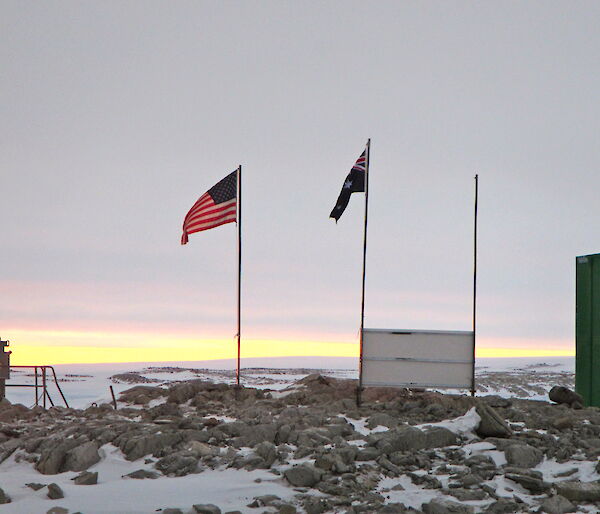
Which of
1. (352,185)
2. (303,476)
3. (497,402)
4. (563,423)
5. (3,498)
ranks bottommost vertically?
(3,498)

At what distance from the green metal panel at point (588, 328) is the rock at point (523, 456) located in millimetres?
9372

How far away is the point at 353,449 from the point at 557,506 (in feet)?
13.4

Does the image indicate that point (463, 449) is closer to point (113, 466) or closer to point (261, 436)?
point (261, 436)

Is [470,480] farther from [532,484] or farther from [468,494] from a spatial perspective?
[532,484]

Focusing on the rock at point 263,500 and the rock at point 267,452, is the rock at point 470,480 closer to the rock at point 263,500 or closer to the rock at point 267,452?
the rock at point 263,500

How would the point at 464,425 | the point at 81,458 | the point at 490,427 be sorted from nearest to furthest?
1. the point at 81,458
2. the point at 490,427
3. the point at 464,425

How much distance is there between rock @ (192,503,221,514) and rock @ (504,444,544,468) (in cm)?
614

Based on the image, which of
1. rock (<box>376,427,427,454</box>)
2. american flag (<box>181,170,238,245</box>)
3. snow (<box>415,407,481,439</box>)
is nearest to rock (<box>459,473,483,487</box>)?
rock (<box>376,427,427,454</box>)

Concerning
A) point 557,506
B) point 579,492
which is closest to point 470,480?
point 557,506

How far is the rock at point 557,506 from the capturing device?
40.6 ft

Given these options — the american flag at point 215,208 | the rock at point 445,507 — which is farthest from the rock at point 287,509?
the american flag at point 215,208

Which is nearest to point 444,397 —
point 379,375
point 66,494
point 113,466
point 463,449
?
point 379,375

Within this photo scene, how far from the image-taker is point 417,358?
20.9m

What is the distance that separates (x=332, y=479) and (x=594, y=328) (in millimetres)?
13406
